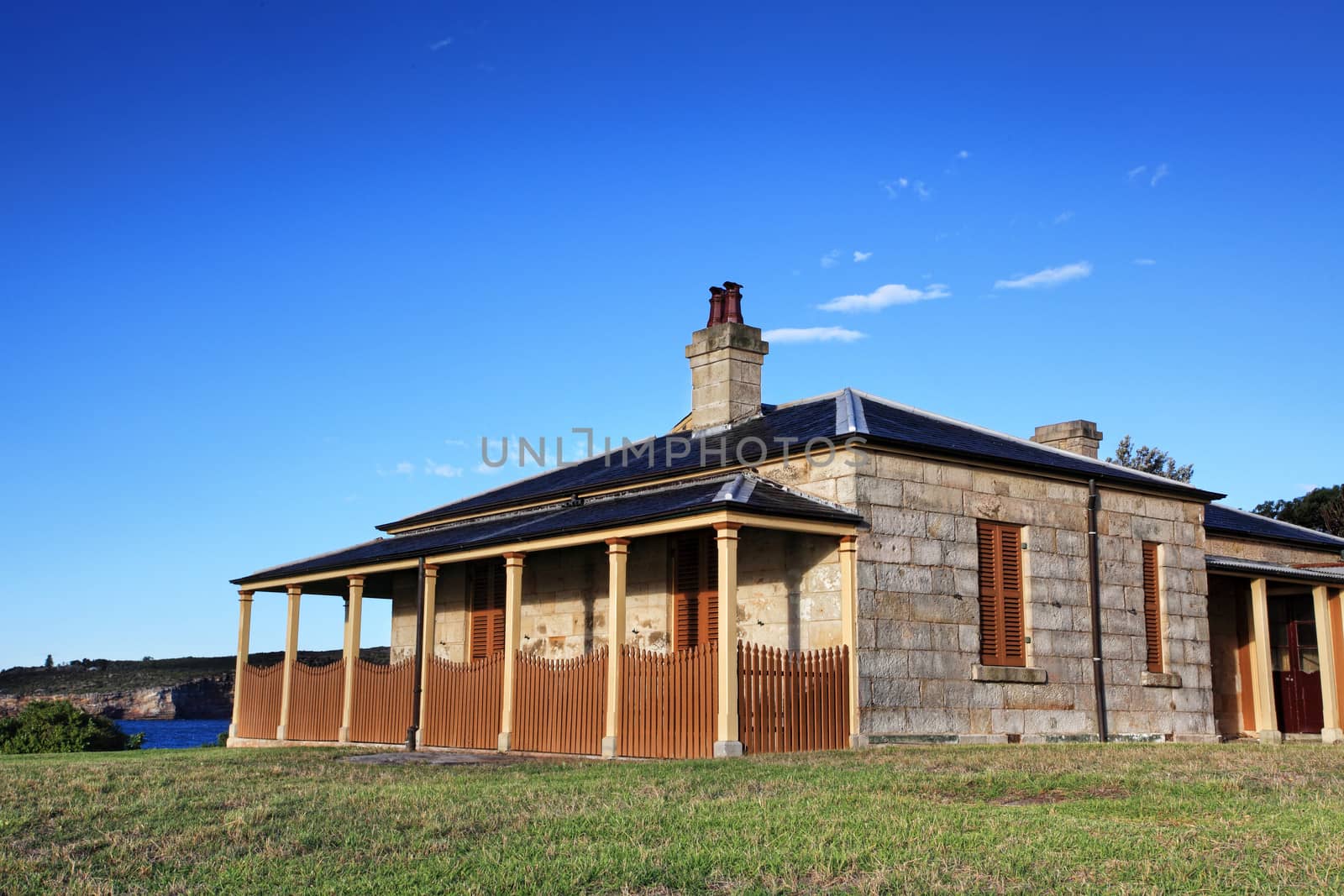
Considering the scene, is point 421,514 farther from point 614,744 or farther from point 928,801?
point 928,801

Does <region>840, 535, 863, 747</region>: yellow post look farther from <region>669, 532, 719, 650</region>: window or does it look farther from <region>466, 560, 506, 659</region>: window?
<region>466, 560, 506, 659</region>: window

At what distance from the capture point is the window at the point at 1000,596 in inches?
695

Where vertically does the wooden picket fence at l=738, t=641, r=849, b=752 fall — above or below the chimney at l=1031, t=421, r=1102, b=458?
below

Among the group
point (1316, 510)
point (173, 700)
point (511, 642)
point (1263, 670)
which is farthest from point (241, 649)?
point (173, 700)

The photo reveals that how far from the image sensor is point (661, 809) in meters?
9.01

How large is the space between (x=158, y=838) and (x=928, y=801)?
205 inches

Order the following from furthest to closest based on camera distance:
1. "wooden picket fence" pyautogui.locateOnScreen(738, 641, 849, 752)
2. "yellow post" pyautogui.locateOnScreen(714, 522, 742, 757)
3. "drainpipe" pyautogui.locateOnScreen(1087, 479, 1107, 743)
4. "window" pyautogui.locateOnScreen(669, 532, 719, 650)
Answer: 1. "drainpipe" pyautogui.locateOnScreen(1087, 479, 1107, 743)
2. "window" pyautogui.locateOnScreen(669, 532, 719, 650)
3. "wooden picket fence" pyautogui.locateOnScreen(738, 641, 849, 752)
4. "yellow post" pyautogui.locateOnScreen(714, 522, 742, 757)

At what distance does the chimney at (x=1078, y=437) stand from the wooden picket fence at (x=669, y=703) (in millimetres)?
10821

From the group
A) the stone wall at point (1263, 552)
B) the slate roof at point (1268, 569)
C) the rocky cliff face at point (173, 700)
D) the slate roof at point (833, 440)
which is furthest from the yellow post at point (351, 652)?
the rocky cliff face at point (173, 700)

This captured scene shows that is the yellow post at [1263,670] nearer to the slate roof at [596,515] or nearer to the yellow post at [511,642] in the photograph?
the slate roof at [596,515]

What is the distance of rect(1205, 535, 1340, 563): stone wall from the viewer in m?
23.1

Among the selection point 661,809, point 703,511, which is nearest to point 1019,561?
point 703,511

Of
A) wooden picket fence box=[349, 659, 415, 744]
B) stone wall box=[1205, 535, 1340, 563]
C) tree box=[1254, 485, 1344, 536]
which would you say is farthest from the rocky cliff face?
stone wall box=[1205, 535, 1340, 563]

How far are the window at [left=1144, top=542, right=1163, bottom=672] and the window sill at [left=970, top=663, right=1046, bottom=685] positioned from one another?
2798 millimetres
